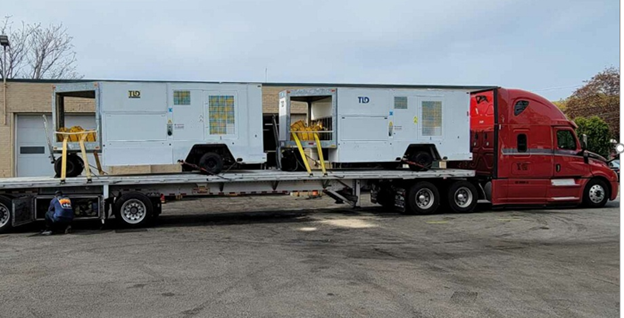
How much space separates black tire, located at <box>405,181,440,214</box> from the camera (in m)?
15.2

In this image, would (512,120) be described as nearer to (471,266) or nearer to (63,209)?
(471,266)

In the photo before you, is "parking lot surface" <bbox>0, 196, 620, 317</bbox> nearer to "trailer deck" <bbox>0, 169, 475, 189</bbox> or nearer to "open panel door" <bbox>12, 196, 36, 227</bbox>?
"open panel door" <bbox>12, 196, 36, 227</bbox>

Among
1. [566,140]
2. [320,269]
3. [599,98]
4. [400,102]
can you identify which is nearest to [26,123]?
[400,102]

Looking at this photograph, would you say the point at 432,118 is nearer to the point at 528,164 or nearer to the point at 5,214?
the point at 528,164

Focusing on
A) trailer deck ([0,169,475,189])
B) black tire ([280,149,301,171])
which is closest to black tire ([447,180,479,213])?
trailer deck ([0,169,475,189])

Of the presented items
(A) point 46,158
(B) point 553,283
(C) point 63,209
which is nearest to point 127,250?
(C) point 63,209

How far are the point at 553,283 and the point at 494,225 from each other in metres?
5.99

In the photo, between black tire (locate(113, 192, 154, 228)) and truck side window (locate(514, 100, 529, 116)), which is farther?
truck side window (locate(514, 100, 529, 116))

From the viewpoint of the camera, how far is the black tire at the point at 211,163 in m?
13.5

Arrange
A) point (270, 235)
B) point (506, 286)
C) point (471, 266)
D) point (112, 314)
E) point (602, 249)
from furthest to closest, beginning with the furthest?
point (270, 235)
point (602, 249)
point (471, 266)
point (506, 286)
point (112, 314)

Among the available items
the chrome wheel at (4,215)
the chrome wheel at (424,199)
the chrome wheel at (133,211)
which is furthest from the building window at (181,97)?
the chrome wheel at (424,199)

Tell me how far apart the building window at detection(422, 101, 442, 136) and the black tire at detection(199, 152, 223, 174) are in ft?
18.3

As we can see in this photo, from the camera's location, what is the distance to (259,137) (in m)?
13.9

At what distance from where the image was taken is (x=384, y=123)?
14750mm
